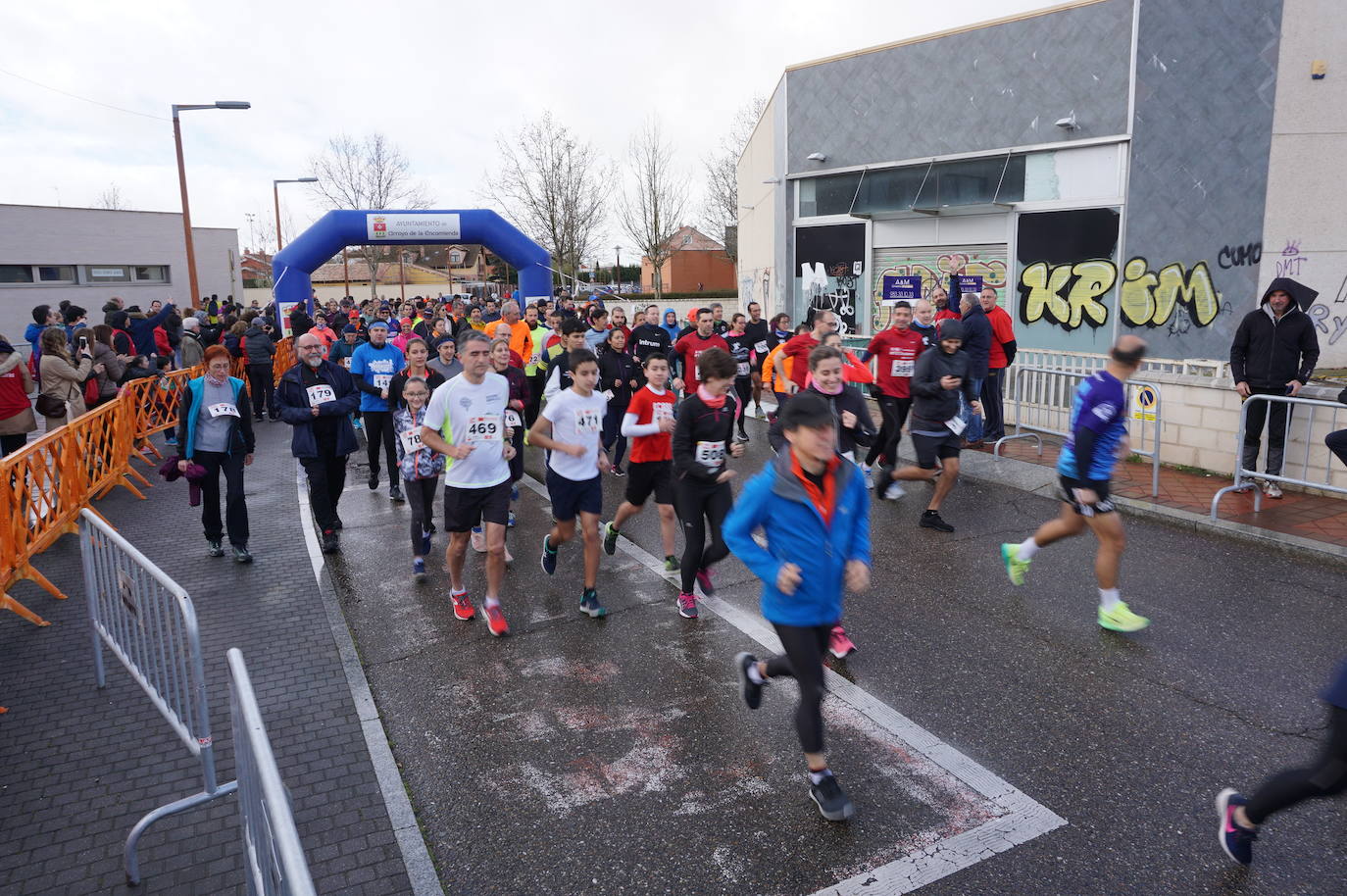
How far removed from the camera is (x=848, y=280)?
18453 mm

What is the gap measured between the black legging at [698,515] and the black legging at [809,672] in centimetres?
191

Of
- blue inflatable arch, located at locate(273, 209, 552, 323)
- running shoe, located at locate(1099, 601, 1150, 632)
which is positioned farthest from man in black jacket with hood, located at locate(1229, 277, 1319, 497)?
blue inflatable arch, located at locate(273, 209, 552, 323)

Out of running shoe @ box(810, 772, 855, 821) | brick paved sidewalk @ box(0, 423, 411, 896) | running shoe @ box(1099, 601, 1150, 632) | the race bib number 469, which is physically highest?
the race bib number 469

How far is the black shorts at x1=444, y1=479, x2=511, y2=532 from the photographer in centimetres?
575

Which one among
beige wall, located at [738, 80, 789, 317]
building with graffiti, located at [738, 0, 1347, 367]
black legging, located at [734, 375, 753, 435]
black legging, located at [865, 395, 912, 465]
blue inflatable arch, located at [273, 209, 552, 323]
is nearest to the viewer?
black legging, located at [865, 395, 912, 465]

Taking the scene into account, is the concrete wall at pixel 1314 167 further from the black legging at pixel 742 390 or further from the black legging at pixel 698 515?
the black legging at pixel 698 515

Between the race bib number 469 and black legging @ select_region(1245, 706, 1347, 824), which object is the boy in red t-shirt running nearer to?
the race bib number 469

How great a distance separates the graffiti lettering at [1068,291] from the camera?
14.9 meters

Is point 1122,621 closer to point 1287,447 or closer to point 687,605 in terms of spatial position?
point 687,605

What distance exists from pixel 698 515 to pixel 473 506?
4.84ft

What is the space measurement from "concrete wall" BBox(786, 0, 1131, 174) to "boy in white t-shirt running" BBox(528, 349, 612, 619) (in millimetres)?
12423

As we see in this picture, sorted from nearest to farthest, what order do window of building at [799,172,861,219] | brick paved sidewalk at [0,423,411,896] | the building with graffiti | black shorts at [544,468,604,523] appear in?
brick paved sidewalk at [0,423,411,896]
black shorts at [544,468,604,523]
the building with graffiti
window of building at [799,172,861,219]

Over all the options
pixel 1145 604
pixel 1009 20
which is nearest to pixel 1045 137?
pixel 1009 20

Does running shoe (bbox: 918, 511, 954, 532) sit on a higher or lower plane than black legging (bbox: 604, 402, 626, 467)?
lower
